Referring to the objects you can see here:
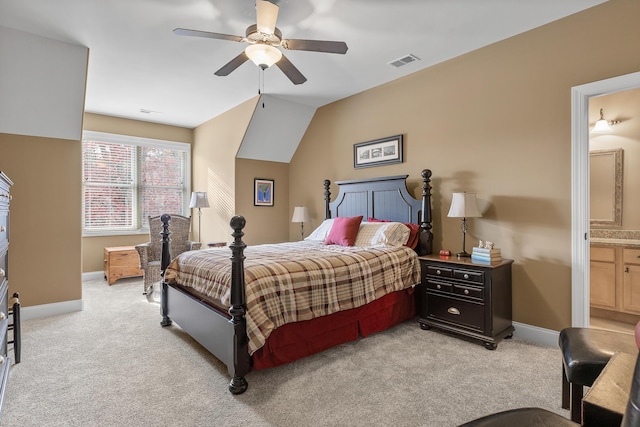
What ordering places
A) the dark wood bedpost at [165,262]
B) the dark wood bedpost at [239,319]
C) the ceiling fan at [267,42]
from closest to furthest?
the dark wood bedpost at [239,319] < the ceiling fan at [267,42] < the dark wood bedpost at [165,262]

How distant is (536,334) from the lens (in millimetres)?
2920

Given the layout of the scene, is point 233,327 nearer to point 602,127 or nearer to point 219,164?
point 219,164

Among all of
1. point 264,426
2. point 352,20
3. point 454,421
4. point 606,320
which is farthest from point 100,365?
point 606,320

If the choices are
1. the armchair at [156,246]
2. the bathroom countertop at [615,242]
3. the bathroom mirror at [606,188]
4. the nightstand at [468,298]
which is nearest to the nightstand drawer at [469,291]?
the nightstand at [468,298]

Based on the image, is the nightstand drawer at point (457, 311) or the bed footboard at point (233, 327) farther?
the nightstand drawer at point (457, 311)

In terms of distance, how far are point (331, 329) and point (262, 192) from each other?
3.30 m

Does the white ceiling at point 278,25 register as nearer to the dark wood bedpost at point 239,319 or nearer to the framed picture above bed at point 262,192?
the framed picture above bed at point 262,192

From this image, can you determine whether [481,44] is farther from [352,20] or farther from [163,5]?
[163,5]

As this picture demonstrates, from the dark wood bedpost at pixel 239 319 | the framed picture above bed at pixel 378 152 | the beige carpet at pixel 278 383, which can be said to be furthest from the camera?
the framed picture above bed at pixel 378 152

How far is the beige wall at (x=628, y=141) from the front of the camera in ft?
11.6

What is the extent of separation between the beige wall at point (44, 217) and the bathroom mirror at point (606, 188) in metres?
6.11

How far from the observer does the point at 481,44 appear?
3.25m

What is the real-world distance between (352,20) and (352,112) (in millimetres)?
1879

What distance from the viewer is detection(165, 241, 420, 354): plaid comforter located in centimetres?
223
